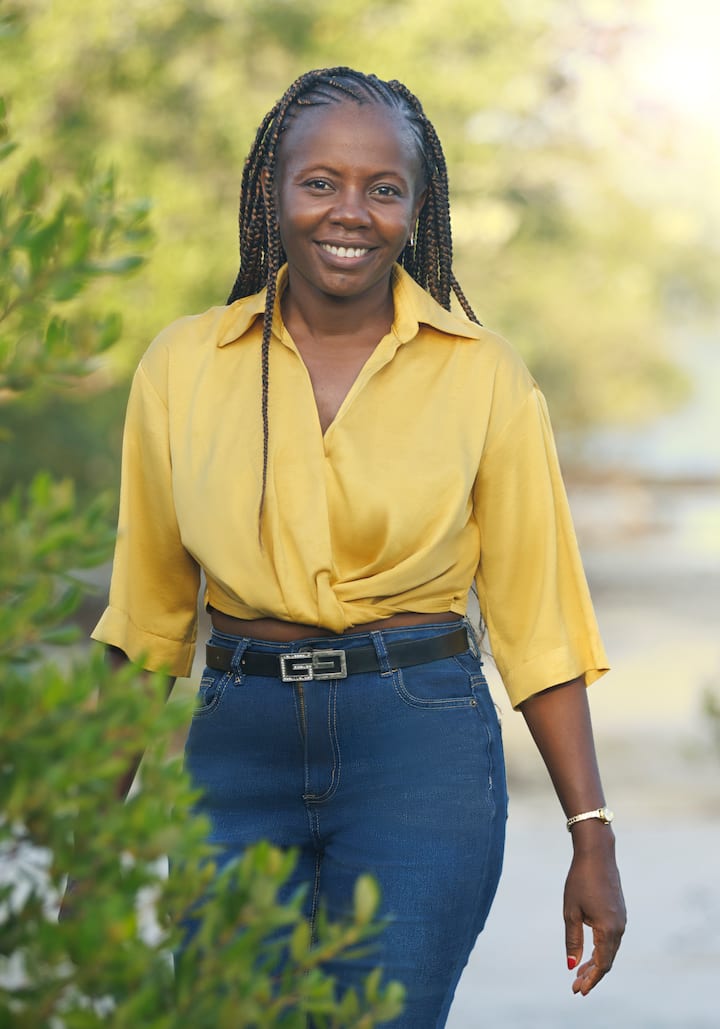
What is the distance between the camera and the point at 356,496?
249 centimetres

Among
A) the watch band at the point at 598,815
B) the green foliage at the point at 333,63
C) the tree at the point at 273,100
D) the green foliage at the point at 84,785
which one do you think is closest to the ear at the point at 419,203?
the watch band at the point at 598,815

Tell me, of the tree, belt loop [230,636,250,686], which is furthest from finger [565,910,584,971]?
the tree

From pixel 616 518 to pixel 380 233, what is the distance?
30130mm

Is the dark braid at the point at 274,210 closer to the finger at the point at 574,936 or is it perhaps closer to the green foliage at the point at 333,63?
the finger at the point at 574,936

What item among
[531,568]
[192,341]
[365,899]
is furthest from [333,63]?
[365,899]

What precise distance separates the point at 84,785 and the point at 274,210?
1533mm

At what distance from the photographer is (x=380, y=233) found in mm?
2525

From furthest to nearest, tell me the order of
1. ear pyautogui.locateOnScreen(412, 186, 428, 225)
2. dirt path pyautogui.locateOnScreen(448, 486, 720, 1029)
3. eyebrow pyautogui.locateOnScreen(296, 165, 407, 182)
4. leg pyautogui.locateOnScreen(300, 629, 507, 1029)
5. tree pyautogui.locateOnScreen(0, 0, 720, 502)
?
tree pyautogui.locateOnScreen(0, 0, 720, 502)
dirt path pyautogui.locateOnScreen(448, 486, 720, 1029)
ear pyautogui.locateOnScreen(412, 186, 428, 225)
eyebrow pyautogui.locateOnScreen(296, 165, 407, 182)
leg pyautogui.locateOnScreen(300, 629, 507, 1029)

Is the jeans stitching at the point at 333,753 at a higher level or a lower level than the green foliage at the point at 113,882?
lower

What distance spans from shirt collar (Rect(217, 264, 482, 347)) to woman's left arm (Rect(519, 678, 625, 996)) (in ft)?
1.85

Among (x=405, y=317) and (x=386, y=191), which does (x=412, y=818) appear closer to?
(x=405, y=317)

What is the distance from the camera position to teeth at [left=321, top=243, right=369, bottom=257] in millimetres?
2541

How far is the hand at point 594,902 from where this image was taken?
2557mm

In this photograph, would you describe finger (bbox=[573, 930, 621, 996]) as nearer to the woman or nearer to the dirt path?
the woman
